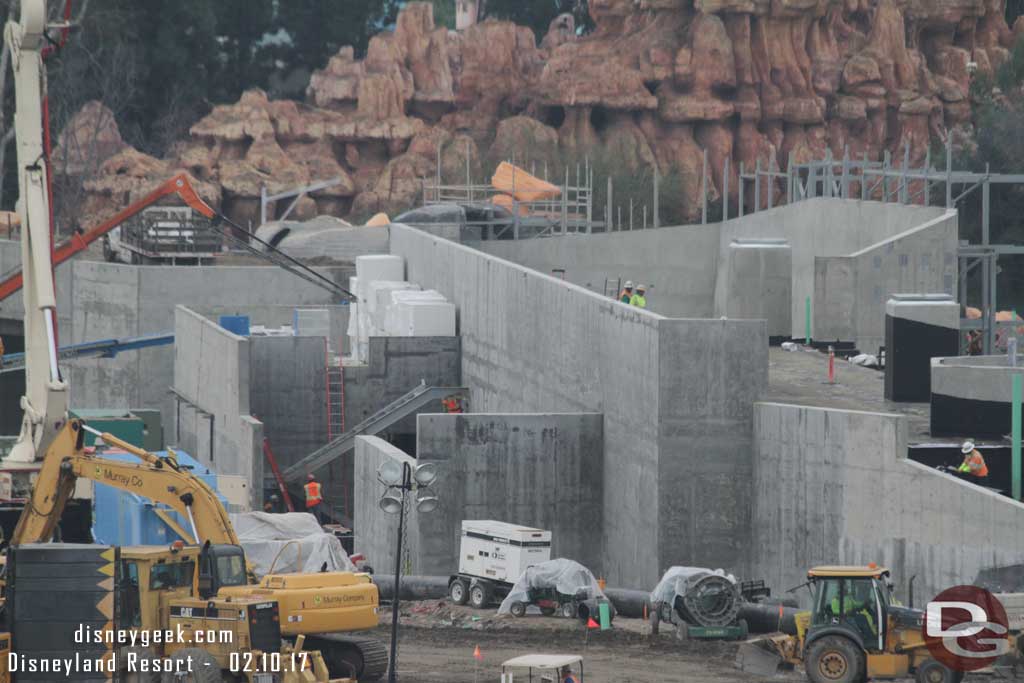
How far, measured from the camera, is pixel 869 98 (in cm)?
9038

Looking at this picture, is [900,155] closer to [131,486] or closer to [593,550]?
[593,550]

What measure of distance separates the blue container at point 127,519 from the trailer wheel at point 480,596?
4.24m

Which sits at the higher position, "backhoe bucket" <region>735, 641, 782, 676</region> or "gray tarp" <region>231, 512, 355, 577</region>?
"gray tarp" <region>231, 512, 355, 577</region>

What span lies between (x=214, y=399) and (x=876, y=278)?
15.4 m

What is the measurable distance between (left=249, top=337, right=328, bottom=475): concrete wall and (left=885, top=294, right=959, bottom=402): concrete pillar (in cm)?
1389

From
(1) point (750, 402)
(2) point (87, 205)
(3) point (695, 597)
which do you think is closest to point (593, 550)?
(1) point (750, 402)

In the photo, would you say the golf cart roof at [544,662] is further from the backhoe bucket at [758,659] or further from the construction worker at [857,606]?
the construction worker at [857,606]

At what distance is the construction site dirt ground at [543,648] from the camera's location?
2450cm

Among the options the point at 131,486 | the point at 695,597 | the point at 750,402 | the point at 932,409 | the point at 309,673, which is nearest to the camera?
the point at 309,673

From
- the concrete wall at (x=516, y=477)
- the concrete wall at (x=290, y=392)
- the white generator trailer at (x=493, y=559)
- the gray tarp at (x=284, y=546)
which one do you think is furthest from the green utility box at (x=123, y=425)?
the white generator trailer at (x=493, y=559)

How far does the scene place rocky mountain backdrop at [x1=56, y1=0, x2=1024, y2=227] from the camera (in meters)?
83.6

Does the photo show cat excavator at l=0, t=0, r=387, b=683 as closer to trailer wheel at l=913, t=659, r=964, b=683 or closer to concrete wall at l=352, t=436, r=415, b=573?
trailer wheel at l=913, t=659, r=964, b=683

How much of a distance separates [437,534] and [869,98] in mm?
60708

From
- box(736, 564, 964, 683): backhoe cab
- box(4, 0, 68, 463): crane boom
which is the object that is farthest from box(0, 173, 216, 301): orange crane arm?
box(736, 564, 964, 683): backhoe cab
